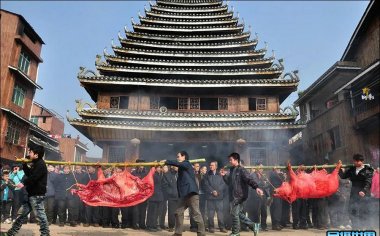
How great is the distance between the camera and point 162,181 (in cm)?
950

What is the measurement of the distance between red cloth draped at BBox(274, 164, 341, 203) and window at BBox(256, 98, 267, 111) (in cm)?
946

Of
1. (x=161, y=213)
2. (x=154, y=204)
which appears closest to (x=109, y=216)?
(x=154, y=204)

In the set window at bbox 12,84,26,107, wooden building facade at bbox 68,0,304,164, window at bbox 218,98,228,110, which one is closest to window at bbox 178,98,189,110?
wooden building facade at bbox 68,0,304,164

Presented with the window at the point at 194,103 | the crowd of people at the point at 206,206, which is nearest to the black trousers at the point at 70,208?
the crowd of people at the point at 206,206

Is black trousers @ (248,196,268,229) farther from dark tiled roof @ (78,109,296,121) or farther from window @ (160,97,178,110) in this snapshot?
window @ (160,97,178,110)

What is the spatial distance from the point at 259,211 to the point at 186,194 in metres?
3.88

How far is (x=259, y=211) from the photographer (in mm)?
9492

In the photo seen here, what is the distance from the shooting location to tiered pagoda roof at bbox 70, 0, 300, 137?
16.4 meters

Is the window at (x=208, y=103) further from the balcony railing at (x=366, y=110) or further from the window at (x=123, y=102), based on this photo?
the balcony railing at (x=366, y=110)

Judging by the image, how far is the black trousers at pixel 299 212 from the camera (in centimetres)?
956

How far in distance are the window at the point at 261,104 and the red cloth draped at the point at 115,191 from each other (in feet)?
37.1

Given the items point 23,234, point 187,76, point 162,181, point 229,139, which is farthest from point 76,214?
point 187,76

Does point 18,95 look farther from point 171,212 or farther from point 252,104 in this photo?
point 171,212

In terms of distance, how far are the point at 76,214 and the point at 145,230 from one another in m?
2.54
